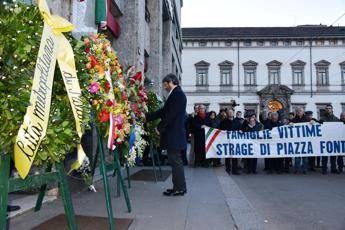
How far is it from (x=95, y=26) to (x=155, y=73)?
27.8 ft

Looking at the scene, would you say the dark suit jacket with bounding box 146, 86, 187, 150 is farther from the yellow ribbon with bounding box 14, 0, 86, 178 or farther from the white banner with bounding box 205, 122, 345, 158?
the white banner with bounding box 205, 122, 345, 158

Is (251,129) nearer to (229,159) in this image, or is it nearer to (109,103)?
(229,159)

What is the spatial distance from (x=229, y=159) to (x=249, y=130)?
1023 mm

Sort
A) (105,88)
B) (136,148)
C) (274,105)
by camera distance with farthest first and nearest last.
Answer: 1. (274,105)
2. (136,148)
3. (105,88)

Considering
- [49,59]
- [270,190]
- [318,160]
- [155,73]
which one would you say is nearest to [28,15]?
[49,59]

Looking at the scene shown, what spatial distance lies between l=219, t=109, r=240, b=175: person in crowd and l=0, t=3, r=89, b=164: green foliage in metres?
10.3

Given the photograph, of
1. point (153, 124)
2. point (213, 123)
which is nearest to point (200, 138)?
point (213, 123)

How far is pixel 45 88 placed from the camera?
11.2 feet

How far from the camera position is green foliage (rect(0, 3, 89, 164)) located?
10.2ft

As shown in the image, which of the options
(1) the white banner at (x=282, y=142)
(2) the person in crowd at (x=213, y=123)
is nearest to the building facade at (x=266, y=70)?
(2) the person in crowd at (x=213, y=123)

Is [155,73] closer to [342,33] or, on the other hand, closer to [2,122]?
[2,122]

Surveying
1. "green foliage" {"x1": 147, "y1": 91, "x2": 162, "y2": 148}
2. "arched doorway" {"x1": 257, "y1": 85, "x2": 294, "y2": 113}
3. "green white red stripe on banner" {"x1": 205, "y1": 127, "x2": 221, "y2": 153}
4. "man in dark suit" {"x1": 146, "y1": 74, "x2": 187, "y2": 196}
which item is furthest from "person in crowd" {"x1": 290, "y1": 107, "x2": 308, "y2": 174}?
"arched doorway" {"x1": 257, "y1": 85, "x2": 294, "y2": 113}

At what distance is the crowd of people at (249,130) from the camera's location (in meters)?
13.8

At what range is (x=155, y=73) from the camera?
62.7 feet
